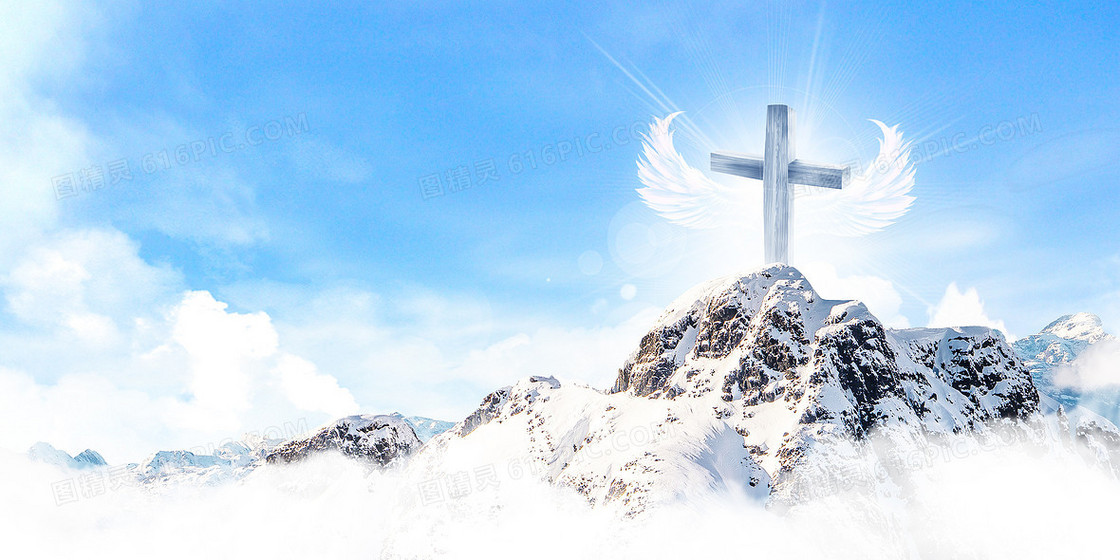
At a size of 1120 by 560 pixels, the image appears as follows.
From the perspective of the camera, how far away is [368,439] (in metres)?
138

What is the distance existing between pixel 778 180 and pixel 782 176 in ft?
2.03

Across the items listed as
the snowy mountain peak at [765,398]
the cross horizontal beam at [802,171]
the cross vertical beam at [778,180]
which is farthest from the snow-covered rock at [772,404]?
the cross horizontal beam at [802,171]

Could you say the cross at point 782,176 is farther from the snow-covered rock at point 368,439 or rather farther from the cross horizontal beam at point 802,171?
the snow-covered rock at point 368,439

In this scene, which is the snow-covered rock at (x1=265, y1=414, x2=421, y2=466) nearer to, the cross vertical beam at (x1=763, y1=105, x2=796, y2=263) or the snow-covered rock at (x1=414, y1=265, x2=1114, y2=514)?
the snow-covered rock at (x1=414, y1=265, x2=1114, y2=514)

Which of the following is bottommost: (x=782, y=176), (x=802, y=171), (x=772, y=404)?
(x=772, y=404)

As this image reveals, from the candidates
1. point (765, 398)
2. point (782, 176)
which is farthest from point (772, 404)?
point (782, 176)

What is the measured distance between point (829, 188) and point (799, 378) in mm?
23896

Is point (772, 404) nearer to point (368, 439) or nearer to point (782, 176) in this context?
point (782, 176)

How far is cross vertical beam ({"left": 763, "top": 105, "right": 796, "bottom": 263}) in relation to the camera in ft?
241

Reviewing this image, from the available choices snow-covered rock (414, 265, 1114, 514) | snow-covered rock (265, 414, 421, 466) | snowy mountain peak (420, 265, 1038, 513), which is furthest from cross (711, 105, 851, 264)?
snow-covered rock (265, 414, 421, 466)

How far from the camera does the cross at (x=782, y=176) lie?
73375 mm

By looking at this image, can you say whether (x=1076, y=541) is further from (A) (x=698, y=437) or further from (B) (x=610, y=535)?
(B) (x=610, y=535)

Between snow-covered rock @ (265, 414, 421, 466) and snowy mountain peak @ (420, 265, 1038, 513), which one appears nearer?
snowy mountain peak @ (420, 265, 1038, 513)

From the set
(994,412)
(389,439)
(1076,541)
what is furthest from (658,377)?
(389,439)
